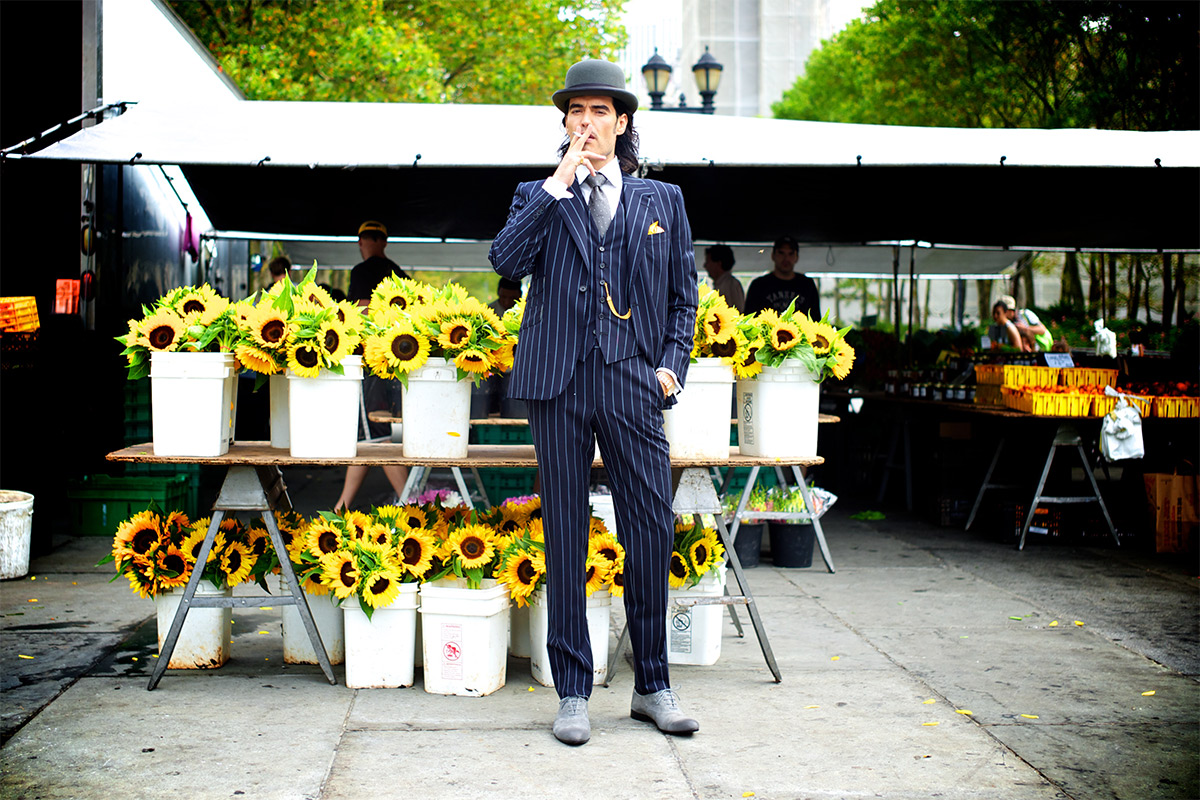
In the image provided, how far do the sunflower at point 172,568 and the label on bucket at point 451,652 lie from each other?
3.30ft

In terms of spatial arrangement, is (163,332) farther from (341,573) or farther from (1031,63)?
(1031,63)

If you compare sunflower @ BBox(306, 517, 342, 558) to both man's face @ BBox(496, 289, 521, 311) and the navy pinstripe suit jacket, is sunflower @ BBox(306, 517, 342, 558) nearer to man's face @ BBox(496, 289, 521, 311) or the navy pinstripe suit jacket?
the navy pinstripe suit jacket

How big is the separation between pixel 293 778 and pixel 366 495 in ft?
21.2

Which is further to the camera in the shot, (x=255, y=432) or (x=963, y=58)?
(x=963, y=58)

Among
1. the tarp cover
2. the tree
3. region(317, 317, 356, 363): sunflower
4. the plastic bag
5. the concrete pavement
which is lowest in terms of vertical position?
the concrete pavement

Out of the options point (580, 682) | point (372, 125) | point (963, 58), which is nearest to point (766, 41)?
point (963, 58)

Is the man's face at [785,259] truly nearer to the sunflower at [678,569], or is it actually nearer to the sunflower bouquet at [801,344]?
the sunflower bouquet at [801,344]

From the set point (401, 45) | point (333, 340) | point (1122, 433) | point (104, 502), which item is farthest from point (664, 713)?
point (401, 45)

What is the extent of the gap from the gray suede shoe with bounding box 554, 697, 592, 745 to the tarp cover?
3.73 m

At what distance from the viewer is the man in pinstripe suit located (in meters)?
3.61

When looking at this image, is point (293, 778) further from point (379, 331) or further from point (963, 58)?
point (963, 58)

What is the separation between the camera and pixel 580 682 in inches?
147

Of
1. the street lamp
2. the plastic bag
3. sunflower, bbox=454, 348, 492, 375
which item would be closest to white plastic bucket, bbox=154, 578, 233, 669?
sunflower, bbox=454, 348, 492, 375

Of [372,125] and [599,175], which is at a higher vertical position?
[372,125]
